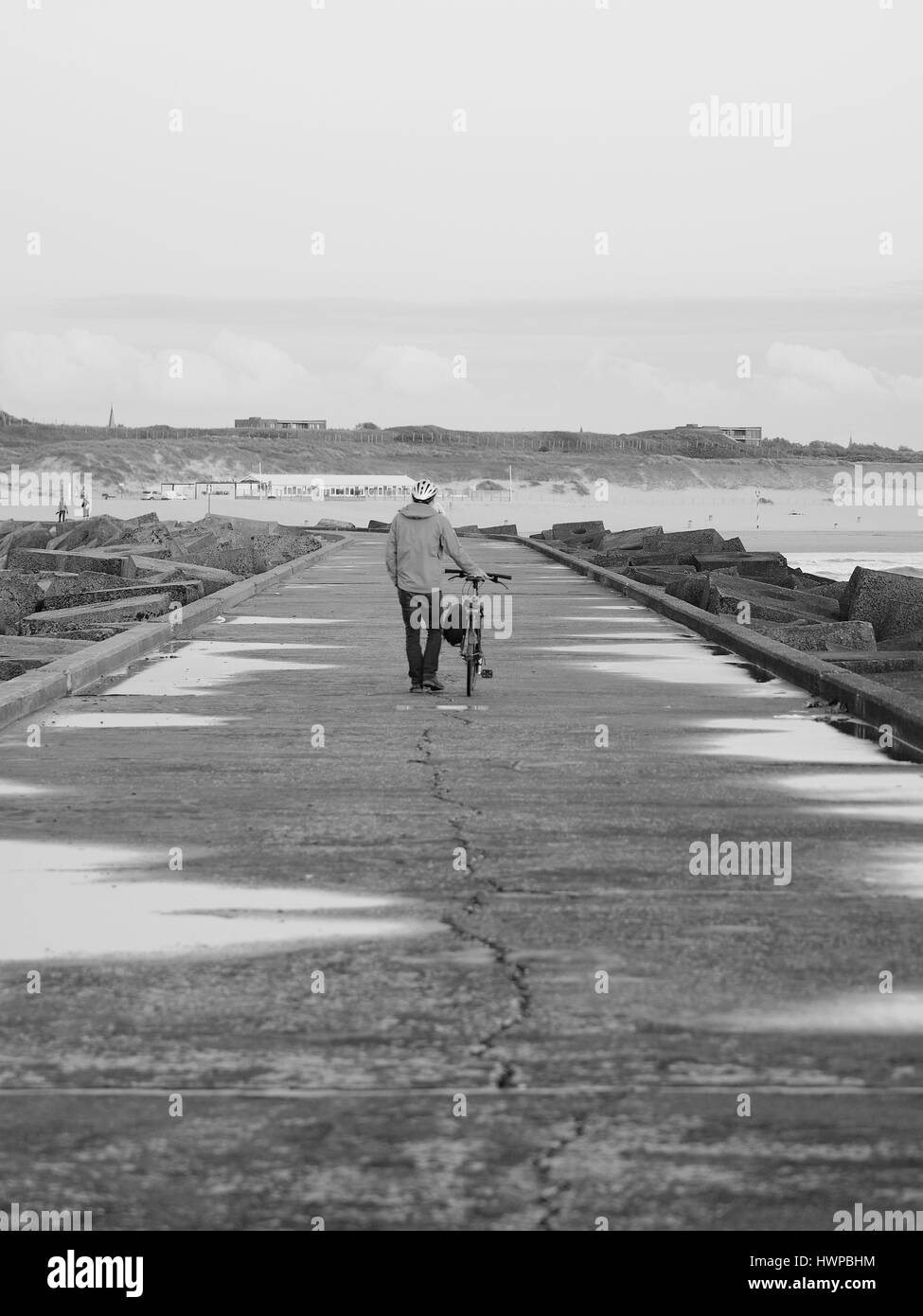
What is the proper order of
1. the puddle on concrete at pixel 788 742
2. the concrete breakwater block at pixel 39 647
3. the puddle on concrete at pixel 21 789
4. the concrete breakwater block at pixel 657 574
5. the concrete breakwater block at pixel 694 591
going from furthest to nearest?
the concrete breakwater block at pixel 657 574 → the concrete breakwater block at pixel 694 591 → the concrete breakwater block at pixel 39 647 → the puddle on concrete at pixel 788 742 → the puddle on concrete at pixel 21 789

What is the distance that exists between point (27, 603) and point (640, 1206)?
2294 cm

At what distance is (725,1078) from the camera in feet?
18.3

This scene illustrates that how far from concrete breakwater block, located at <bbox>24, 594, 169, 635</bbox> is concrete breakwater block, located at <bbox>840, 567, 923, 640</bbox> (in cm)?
882

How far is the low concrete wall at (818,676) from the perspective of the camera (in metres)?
13.0

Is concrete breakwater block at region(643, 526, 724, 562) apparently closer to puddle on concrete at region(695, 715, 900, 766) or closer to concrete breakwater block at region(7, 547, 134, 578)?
concrete breakwater block at region(7, 547, 134, 578)

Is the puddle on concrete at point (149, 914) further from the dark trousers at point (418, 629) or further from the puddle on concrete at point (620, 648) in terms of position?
the puddle on concrete at point (620, 648)

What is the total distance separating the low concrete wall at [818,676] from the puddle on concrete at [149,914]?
5.41m

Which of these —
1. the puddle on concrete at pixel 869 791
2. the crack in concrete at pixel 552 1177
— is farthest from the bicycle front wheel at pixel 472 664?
the crack in concrete at pixel 552 1177

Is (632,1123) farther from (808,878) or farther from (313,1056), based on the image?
(808,878)

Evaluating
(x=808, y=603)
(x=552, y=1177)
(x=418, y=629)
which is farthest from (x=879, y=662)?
(x=552, y=1177)

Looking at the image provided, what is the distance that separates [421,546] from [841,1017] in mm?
9739

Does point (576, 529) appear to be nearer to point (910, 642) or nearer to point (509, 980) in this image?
point (910, 642)

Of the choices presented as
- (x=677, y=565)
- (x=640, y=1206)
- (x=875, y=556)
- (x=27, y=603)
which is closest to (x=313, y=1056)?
(x=640, y=1206)
